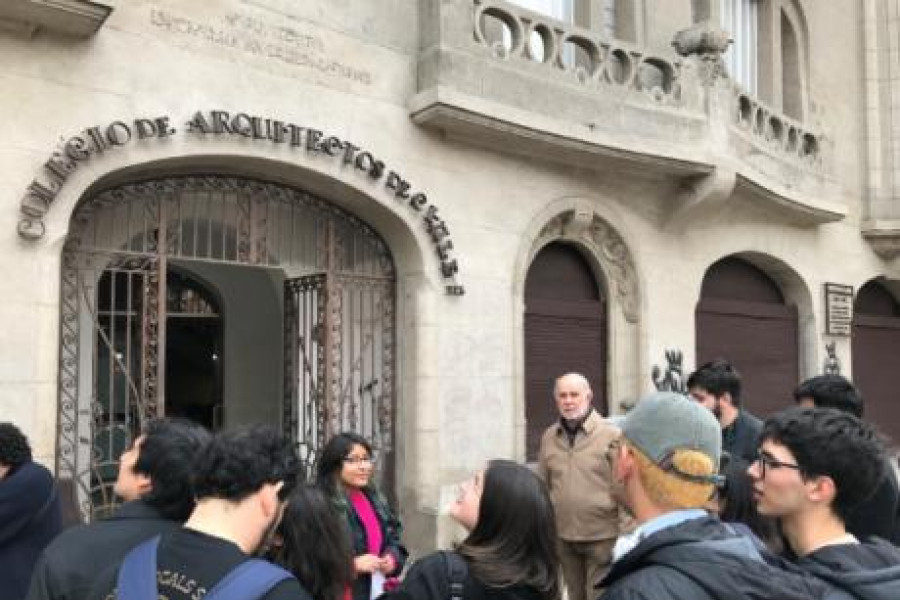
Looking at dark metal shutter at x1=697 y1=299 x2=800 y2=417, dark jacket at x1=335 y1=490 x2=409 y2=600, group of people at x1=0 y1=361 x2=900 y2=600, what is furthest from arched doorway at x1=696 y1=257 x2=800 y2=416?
group of people at x1=0 y1=361 x2=900 y2=600

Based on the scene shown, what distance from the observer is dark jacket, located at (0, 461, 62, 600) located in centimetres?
371

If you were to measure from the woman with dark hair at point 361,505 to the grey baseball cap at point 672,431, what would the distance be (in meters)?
2.46

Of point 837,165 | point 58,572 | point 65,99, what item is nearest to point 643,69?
point 837,165

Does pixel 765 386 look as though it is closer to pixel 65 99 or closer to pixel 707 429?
pixel 65 99

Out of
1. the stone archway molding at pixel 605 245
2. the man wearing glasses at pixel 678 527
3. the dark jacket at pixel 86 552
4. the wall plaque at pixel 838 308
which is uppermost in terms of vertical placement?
the stone archway molding at pixel 605 245

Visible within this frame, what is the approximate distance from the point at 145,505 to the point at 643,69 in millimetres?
8315

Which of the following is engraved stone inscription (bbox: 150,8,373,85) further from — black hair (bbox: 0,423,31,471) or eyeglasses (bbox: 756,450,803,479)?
eyeglasses (bbox: 756,450,803,479)

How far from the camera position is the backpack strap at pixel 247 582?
1.85 m

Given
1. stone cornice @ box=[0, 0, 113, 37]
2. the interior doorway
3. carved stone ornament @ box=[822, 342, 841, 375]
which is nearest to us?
stone cornice @ box=[0, 0, 113, 37]

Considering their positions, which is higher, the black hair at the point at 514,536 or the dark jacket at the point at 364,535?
the black hair at the point at 514,536

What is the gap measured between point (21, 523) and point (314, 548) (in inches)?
66.2

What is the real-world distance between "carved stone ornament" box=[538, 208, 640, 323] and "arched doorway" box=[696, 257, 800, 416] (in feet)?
4.81

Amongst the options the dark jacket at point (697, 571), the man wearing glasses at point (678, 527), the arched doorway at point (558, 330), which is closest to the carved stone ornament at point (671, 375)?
the arched doorway at point (558, 330)

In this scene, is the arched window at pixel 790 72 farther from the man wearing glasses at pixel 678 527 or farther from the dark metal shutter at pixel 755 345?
the man wearing glasses at pixel 678 527
